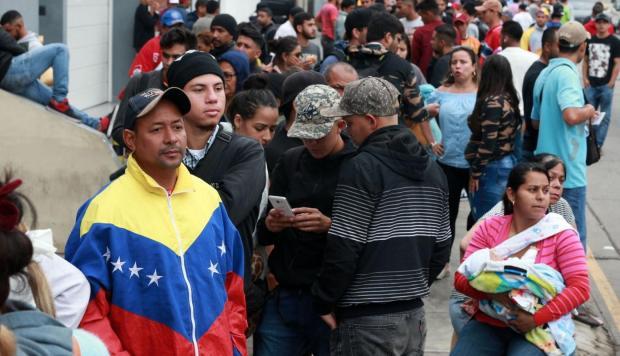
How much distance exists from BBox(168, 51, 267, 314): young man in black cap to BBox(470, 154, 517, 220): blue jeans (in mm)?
3921

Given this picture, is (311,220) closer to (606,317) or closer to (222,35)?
(606,317)

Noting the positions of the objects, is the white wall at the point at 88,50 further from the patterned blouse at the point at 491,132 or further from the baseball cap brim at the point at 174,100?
the baseball cap brim at the point at 174,100

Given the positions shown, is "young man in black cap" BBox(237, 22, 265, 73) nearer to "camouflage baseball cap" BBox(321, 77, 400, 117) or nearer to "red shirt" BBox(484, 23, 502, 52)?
"camouflage baseball cap" BBox(321, 77, 400, 117)

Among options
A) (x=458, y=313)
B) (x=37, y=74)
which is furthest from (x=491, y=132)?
(x=37, y=74)

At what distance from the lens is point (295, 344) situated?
18.2 ft

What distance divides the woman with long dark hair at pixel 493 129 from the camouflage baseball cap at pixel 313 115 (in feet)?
10.8

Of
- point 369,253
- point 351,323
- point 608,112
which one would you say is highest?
point 369,253

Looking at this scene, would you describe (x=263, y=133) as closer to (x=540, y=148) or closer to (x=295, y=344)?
(x=295, y=344)

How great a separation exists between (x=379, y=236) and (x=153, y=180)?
4.11 feet

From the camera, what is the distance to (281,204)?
512cm

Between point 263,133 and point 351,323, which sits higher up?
point 263,133

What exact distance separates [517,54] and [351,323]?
7.41 metres

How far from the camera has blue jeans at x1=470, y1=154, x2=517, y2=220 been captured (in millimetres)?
8672

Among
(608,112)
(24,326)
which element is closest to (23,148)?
(24,326)
